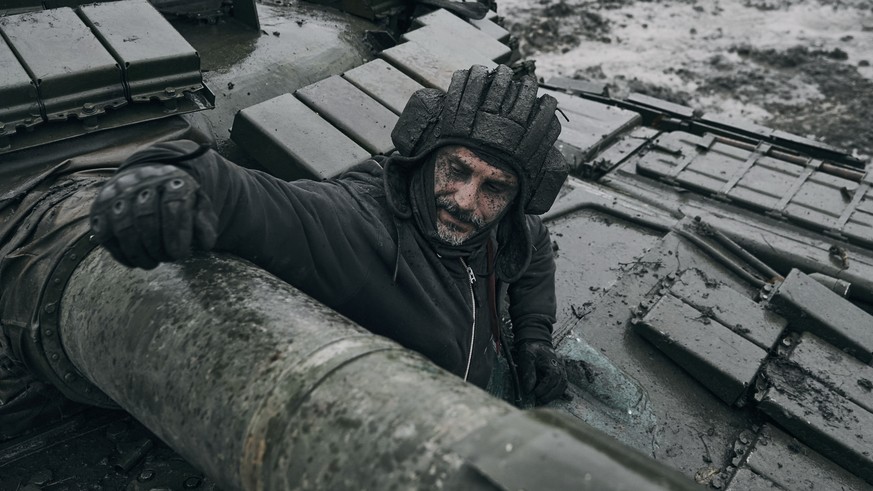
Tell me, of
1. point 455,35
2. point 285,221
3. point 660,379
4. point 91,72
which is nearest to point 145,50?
point 91,72

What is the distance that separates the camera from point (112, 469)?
3176mm

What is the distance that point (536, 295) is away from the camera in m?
4.04

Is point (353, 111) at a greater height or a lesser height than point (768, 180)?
greater

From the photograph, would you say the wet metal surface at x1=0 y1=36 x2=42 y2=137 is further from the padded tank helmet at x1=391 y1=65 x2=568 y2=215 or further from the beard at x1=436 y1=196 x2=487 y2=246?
the beard at x1=436 y1=196 x2=487 y2=246

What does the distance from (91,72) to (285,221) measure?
1463 mm

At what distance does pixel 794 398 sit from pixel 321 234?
2472 millimetres

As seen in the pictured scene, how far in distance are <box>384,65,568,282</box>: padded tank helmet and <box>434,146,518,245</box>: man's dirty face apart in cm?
4

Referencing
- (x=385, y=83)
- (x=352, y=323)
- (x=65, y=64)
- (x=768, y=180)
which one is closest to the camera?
(x=352, y=323)

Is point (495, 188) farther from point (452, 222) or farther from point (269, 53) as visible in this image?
point (269, 53)

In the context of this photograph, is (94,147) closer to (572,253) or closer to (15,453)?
(15,453)

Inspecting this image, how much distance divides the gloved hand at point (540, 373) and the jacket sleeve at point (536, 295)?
0.33ft

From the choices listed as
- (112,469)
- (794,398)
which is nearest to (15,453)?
(112,469)

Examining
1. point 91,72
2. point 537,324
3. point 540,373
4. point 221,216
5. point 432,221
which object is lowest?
point 540,373

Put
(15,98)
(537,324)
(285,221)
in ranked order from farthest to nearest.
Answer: (537,324) < (15,98) < (285,221)
